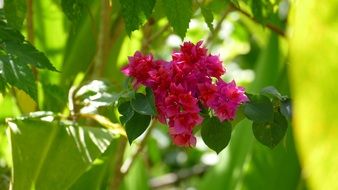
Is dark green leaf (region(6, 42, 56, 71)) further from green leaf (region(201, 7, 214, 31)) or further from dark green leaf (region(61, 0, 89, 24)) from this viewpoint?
green leaf (region(201, 7, 214, 31))

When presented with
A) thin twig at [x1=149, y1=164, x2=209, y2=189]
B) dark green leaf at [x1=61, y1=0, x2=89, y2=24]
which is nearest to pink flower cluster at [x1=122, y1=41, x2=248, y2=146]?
dark green leaf at [x1=61, y1=0, x2=89, y2=24]

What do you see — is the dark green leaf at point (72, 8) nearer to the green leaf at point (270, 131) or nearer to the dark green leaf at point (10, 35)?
the dark green leaf at point (10, 35)

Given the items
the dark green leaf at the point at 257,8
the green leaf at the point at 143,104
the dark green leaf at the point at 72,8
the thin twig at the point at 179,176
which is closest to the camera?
the green leaf at the point at 143,104

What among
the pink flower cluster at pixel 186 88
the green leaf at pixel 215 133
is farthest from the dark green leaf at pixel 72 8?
the green leaf at pixel 215 133

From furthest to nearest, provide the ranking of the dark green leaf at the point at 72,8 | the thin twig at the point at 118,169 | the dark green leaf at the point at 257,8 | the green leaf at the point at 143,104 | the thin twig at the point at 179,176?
the thin twig at the point at 179,176, the thin twig at the point at 118,169, the dark green leaf at the point at 257,8, the dark green leaf at the point at 72,8, the green leaf at the point at 143,104

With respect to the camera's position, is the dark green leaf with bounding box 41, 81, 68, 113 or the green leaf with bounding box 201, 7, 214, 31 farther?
the dark green leaf with bounding box 41, 81, 68, 113

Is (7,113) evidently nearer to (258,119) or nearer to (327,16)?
(258,119)
